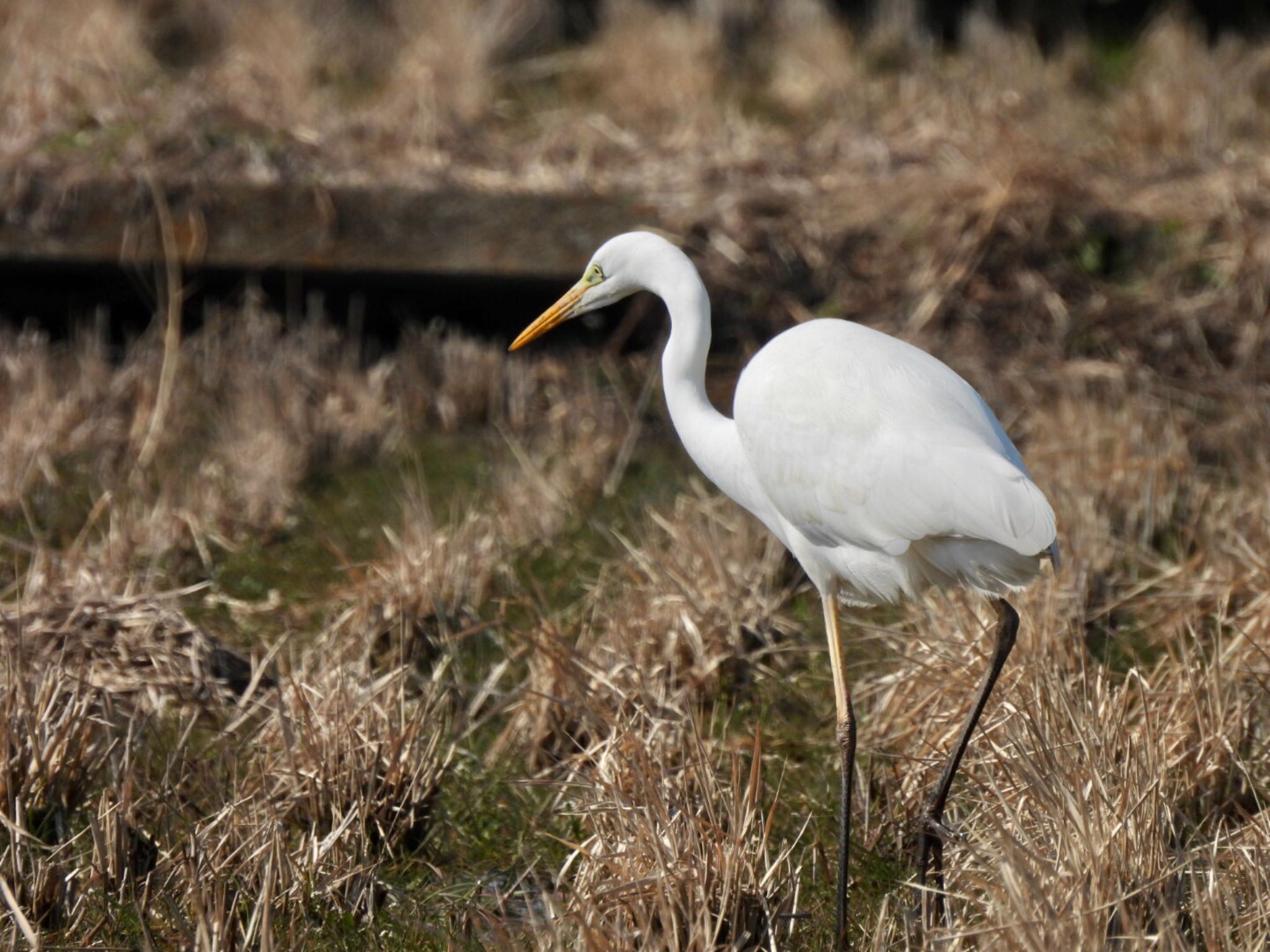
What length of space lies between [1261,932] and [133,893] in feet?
6.03

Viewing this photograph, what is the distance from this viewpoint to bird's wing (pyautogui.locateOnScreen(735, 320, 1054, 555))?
2.67 meters

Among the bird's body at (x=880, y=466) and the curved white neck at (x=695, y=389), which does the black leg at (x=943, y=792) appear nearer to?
the bird's body at (x=880, y=466)

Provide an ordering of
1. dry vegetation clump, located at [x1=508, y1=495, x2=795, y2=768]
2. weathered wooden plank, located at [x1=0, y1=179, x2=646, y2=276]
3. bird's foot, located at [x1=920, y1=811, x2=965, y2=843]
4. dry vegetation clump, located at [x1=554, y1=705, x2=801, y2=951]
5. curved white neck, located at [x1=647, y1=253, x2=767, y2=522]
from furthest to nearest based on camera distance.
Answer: weathered wooden plank, located at [x1=0, y1=179, x2=646, y2=276] < dry vegetation clump, located at [x1=508, y1=495, x2=795, y2=768] < curved white neck, located at [x1=647, y1=253, x2=767, y2=522] < bird's foot, located at [x1=920, y1=811, x2=965, y2=843] < dry vegetation clump, located at [x1=554, y1=705, x2=801, y2=951]

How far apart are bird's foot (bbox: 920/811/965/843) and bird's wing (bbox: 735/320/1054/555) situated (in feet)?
1.65

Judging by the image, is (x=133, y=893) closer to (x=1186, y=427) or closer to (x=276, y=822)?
(x=276, y=822)

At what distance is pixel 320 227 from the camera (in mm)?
6094

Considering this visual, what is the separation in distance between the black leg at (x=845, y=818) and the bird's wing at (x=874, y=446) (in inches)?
14.7

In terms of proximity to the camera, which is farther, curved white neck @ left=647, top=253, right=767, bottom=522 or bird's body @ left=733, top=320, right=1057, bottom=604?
curved white neck @ left=647, top=253, right=767, bottom=522

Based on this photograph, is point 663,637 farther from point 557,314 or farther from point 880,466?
point 880,466

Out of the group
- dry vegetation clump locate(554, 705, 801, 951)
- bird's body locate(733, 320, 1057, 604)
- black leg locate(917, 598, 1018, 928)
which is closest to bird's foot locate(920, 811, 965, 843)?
black leg locate(917, 598, 1018, 928)

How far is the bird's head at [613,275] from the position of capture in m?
3.24

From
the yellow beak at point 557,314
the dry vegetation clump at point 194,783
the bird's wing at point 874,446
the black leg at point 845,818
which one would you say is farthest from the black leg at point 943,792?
the yellow beak at point 557,314

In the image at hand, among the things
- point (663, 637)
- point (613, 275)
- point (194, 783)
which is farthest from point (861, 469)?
point (194, 783)

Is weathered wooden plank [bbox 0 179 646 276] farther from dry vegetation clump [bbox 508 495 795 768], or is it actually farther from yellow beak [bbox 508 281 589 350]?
yellow beak [bbox 508 281 589 350]
